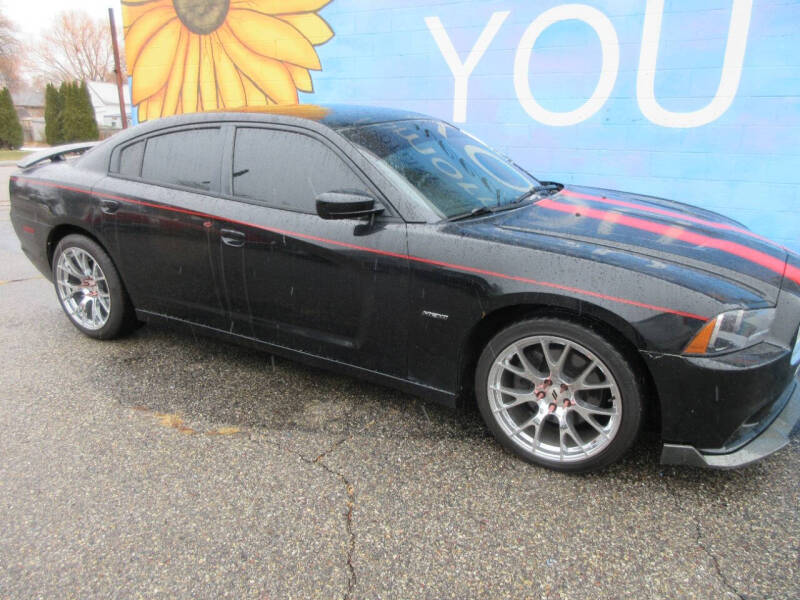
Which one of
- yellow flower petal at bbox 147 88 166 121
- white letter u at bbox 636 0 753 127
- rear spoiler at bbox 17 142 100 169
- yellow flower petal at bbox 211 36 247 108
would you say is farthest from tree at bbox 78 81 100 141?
white letter u at bbox 636 0 753 127

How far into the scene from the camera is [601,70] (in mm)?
5988

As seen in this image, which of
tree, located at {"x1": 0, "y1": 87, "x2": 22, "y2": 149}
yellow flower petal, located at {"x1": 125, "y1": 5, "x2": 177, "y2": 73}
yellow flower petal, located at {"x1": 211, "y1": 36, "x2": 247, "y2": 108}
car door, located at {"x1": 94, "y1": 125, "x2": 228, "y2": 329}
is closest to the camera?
car door, located at {"x1": 94, "y1": 125, "x2": 228, "y2": 329}

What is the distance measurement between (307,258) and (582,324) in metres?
1.37

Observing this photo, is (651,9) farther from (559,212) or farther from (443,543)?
(443,543)

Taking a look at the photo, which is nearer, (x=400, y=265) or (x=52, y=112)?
(x=400, y=265)

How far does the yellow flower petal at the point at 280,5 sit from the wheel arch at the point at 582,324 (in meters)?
6.44

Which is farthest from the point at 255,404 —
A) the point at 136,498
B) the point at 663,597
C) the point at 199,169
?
the point at 663,597

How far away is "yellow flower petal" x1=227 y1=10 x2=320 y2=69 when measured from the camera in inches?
305

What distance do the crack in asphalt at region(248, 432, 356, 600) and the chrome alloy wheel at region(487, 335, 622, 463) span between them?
75cm

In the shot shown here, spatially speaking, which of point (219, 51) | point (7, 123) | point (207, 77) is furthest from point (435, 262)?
point (7, 123)

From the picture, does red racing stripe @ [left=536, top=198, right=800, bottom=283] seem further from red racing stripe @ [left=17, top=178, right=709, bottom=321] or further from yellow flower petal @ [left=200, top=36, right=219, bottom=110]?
yellow flower petal @ [left=200, top=36, right=219, bottom=110]

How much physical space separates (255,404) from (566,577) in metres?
1.85

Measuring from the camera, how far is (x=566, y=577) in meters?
1.93

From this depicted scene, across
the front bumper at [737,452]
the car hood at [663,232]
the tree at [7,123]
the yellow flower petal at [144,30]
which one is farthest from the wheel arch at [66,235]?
the tree at [7,123]
